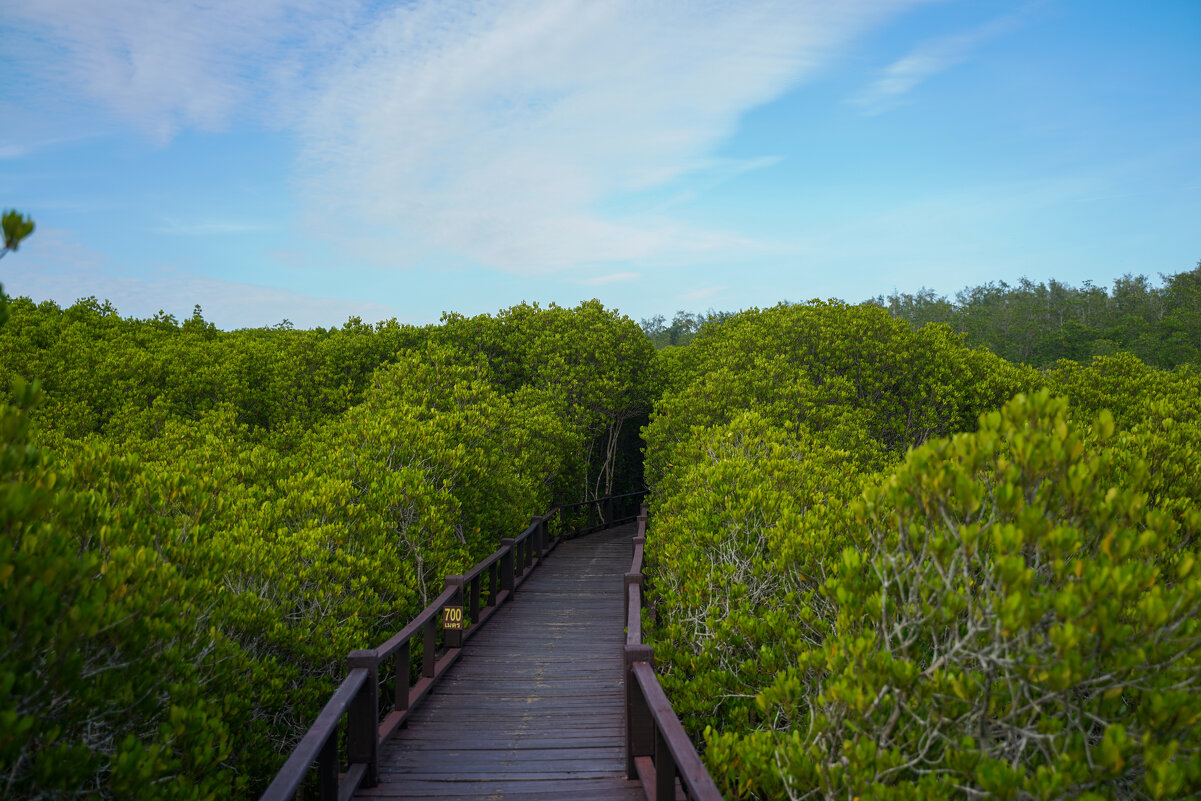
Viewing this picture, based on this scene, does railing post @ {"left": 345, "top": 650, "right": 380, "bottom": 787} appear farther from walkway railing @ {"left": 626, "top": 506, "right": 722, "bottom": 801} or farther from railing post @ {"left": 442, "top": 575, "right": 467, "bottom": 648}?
railing post @ {"left": 442, "top": 575, "right": 467, "bottom": 648}

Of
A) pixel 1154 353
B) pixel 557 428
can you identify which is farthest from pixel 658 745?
pixel 1154 353

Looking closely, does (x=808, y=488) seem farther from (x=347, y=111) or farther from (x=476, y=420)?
(x=347, y=111)

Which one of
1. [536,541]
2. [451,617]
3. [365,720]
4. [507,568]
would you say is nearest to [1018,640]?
[365,720]

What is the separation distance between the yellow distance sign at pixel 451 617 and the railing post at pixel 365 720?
2.93m

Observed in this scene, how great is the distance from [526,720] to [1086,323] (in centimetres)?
7372

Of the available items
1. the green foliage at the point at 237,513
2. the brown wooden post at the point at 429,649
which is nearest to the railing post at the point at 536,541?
the green foliage at the point at 237,513

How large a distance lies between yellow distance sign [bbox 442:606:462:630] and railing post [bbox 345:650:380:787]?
9.60 feet

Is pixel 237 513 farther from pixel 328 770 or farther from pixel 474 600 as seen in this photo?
pixel 328 770

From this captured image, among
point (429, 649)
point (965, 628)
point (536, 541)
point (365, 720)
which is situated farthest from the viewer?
point (536, 541)

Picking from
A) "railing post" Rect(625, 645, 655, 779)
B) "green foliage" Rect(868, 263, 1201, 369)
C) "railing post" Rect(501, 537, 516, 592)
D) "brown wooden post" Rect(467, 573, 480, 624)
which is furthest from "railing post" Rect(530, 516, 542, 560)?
"green foliage" Rect(868, 263, 1201, 369)

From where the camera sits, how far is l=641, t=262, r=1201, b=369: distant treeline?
46.5 meters

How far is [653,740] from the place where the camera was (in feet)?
16.9

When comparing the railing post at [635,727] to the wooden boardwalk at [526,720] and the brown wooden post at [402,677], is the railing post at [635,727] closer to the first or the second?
the wooden boardwalk at [526,720]

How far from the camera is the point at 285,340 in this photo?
22.9 meters
